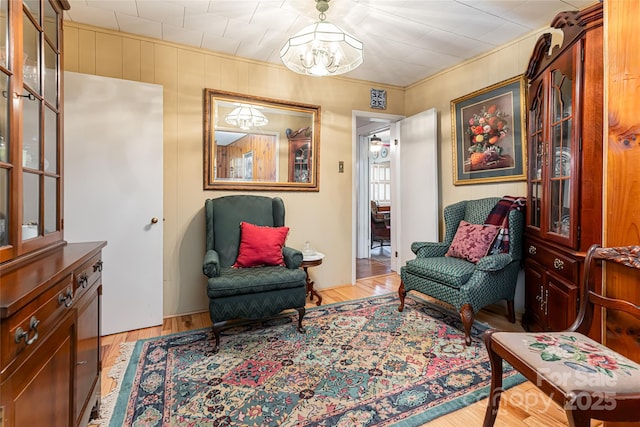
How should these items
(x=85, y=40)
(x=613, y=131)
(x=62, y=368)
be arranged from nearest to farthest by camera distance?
(x=62, y=368)
(x=613, y=131)
(x=85, y=40)

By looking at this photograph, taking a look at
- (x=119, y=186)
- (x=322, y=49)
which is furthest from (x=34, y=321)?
(x=322, y=49)

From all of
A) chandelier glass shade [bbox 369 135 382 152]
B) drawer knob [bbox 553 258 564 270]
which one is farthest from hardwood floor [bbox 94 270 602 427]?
chandelier glass shade [bbox 369 135 382 152]

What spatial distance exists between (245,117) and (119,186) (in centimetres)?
129

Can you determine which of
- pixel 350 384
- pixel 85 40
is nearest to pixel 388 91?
pixel 85 40

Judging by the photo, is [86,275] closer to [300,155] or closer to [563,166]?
[300,155]

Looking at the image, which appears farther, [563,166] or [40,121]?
[563,166]

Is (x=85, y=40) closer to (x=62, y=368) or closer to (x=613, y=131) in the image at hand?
(x=62, y=368)

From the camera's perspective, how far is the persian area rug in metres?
1.48

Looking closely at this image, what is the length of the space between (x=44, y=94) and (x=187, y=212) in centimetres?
154

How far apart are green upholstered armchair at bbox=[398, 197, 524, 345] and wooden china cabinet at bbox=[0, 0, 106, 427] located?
2.23 metres

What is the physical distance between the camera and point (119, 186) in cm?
240

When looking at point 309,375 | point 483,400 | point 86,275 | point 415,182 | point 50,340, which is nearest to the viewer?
point 50,340

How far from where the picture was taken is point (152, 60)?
2.67 metres

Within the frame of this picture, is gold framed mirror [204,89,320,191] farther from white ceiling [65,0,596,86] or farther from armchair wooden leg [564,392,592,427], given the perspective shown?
armchair wooden leg [564,392,592,427]
